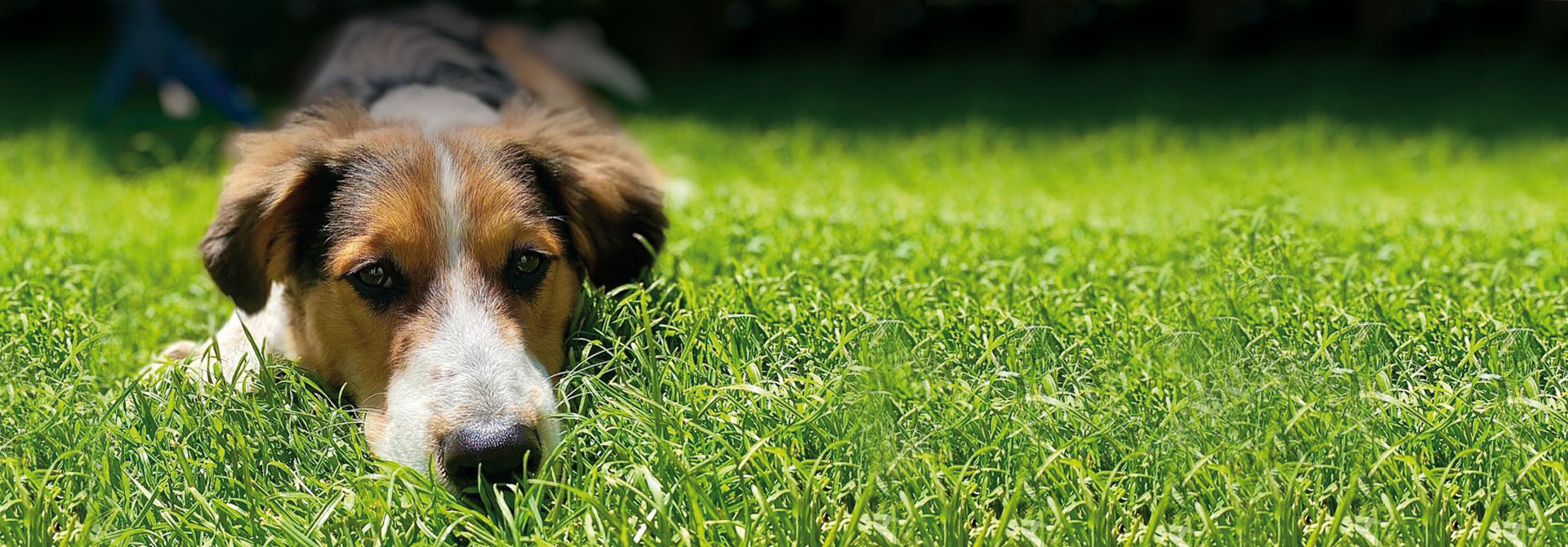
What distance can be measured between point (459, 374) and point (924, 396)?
108 cm

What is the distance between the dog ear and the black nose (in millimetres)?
1012

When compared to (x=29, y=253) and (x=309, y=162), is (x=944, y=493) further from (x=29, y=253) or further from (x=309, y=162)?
(x=29, y=253)

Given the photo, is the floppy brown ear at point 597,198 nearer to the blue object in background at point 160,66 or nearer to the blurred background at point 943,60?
the blue object in background at point 160,66

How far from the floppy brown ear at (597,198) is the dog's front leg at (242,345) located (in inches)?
34.2

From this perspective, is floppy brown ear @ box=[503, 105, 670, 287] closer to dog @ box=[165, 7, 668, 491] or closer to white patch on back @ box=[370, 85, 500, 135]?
dog @ box=[165, 7, 668, 491]

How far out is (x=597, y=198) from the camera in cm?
374

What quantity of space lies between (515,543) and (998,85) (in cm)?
997

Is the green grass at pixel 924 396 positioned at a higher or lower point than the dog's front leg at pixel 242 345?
higher

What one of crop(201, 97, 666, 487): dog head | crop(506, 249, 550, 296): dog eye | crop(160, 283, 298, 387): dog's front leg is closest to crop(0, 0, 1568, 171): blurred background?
crop(160, 283, 298, 387): dog's front leg

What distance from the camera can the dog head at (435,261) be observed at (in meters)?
2.86

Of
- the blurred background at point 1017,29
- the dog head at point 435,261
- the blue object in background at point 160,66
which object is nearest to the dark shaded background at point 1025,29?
the blurred background at point 1017,29

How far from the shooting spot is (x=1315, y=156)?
27.7ft

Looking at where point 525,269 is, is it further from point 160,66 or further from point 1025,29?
point 1025,29

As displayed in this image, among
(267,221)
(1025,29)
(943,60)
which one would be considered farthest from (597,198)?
(1025,29)
